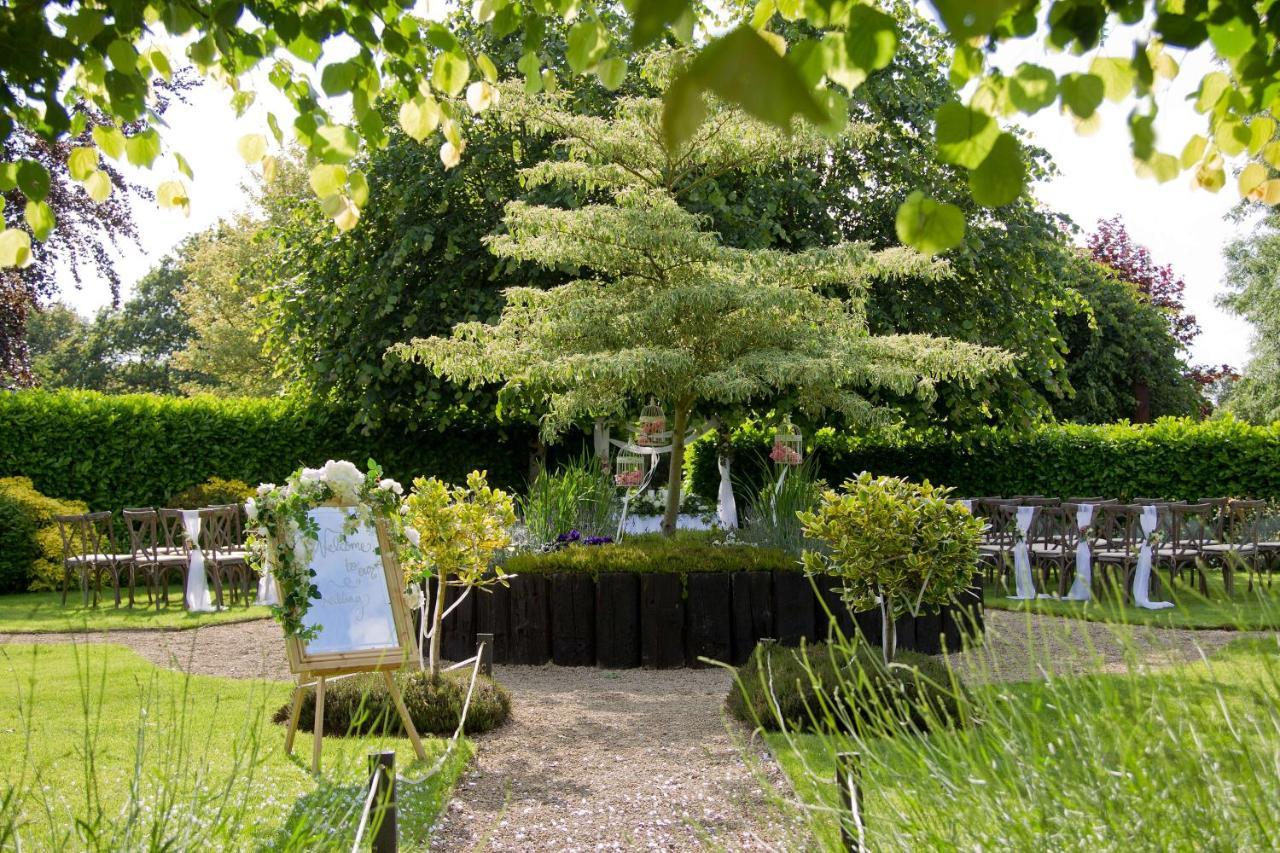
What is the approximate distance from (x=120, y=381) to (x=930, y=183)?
3641cm

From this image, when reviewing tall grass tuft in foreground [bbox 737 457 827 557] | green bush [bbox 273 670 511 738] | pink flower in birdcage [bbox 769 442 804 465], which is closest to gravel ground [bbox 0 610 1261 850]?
green bush [bbox 273 670 511 738]

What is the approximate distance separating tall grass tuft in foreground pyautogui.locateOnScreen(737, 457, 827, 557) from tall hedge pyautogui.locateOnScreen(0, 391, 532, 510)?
5.77 meters

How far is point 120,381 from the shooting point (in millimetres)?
42719

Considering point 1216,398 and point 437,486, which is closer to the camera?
point 437,486

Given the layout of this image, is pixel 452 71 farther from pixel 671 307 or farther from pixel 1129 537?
pixel 1129 537

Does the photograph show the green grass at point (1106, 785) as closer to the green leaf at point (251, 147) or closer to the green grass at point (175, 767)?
the green grass at point (175, 767)

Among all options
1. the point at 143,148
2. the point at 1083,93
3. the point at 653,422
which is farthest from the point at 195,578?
the point at 1083,93

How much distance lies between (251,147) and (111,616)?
8.46 meters

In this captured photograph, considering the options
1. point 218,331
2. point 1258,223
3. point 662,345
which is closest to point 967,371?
point 662,345

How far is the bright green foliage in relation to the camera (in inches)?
968

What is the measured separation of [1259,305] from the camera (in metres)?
24.8

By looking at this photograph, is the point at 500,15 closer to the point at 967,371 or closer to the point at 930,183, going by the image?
the point at 967,371

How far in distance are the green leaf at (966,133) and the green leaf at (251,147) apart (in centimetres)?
215

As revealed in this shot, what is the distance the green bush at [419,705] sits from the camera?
593cm
